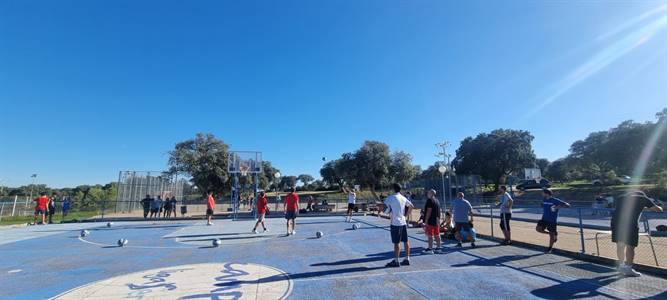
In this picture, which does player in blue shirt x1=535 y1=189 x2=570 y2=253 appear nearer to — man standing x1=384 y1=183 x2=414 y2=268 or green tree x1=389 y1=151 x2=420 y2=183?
man standing x1=384 y1=183 x2=414 y2=268

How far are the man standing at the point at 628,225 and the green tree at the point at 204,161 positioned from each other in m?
39.4

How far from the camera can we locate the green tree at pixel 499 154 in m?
52.4

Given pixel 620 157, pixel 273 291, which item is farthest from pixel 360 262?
pixel 620 157

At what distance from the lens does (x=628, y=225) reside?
657cm

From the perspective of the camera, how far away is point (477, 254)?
28.1 feet

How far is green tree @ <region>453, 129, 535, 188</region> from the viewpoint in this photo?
52406 millimetres

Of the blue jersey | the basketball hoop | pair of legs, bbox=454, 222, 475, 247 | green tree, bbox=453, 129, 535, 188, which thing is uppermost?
green tree, bbox=453, 129, 535, 188

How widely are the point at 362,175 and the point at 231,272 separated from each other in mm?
36001

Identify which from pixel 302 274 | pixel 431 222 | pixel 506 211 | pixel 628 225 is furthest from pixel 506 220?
pixel 302 274

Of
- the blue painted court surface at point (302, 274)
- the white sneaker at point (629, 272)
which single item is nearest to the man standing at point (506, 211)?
the blue painted court surface at point (302, 274)

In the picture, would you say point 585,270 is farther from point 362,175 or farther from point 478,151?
point 478,151

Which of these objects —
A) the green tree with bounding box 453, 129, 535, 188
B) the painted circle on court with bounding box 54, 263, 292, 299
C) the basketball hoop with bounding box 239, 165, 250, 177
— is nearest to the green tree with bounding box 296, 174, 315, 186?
the green tree with bounding box 453, 129, 535, 188

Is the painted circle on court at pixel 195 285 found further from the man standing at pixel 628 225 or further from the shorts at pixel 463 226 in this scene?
the man standing at pixel 628 225

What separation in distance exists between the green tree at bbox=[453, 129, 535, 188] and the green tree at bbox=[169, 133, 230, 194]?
129ft
